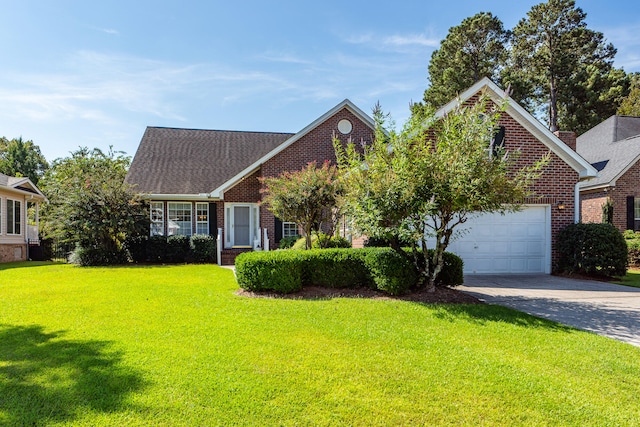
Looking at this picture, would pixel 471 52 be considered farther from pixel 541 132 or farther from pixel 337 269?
pixel 337 269

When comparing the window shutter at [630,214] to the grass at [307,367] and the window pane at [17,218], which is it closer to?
the grass at [307,367]

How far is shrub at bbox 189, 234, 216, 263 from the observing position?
15.7 meters

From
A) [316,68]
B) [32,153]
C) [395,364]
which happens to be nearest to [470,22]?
[316,68]

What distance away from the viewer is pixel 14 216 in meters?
19.0

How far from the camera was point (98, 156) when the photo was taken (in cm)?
2659

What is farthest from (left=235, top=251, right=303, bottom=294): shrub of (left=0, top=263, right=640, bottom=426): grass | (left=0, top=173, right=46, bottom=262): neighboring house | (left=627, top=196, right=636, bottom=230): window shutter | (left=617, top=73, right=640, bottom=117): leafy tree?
(left=617, top=73, right=640, bottom=117): leafy tree

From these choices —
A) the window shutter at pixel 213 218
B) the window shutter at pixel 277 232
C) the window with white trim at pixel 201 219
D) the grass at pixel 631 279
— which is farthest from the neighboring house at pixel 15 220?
the grass at pixel 631 279

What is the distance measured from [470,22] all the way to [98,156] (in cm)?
3139

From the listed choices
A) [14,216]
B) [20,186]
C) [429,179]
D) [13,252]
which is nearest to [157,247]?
[13,252]

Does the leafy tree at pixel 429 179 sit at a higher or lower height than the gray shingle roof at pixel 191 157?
lower

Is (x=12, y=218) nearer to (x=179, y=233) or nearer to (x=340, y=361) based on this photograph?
(x=179, y=233)

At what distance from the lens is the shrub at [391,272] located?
25.6ft

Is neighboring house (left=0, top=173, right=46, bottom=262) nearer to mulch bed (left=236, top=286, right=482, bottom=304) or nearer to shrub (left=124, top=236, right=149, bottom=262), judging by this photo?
shrub (left=124, top=236, right=149, bottom=262)

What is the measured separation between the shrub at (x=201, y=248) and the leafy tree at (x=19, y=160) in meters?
36.5
